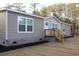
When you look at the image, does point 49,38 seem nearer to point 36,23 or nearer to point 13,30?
point 36,23

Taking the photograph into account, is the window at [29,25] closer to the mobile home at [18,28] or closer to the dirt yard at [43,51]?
the mobile home at [18,28]

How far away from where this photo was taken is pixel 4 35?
6848 millimetres

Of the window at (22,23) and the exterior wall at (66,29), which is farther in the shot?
the exterior wall at (66,29)

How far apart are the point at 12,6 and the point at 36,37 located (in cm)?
521

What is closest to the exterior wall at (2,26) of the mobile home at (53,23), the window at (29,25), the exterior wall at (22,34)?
the exterior wall at (22,34)

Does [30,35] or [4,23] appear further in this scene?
[30,35]

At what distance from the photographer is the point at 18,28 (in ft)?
25.0

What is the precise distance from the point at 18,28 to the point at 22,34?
469 mm

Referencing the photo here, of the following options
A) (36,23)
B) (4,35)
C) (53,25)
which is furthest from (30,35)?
(53,25)

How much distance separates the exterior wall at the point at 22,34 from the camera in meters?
7.08

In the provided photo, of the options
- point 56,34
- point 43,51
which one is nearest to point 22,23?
point 43,51

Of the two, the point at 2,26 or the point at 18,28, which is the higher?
the point at 2,26

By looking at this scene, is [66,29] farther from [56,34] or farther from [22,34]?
[22,34]

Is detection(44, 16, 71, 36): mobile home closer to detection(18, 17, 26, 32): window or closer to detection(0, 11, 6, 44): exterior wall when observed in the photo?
detection(18, 17, 26, 32): window
